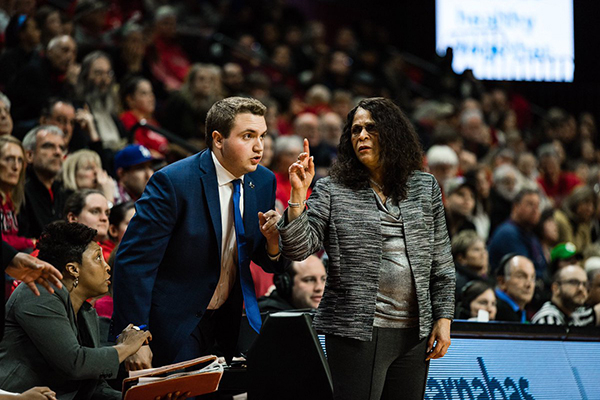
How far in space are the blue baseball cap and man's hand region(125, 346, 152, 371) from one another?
2.68 m

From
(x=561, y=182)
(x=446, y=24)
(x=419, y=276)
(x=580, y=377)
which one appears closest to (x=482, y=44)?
(x=446, y=24)

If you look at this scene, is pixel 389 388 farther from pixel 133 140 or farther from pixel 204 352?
pixel 133 140

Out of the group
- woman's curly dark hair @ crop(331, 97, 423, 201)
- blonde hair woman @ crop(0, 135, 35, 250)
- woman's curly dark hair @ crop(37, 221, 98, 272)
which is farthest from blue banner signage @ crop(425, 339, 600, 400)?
blonde hair woman @ crop(0, 135, 35, 250)

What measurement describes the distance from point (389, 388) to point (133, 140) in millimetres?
4470

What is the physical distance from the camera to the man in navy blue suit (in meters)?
3.27

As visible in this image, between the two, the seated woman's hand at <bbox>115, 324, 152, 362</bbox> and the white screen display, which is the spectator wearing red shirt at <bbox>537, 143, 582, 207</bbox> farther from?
the seated woman's hand at <bbox>115, 324, 152, 362</bbox>

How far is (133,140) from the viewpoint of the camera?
Answer: 7086 mm

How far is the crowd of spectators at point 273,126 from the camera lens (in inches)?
228

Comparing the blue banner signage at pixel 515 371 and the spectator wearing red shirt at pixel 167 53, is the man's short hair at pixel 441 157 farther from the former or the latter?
the blue banner signage at pixel 515 371

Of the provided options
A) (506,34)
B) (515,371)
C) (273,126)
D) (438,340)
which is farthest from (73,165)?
(506,34)

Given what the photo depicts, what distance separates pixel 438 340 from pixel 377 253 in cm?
41

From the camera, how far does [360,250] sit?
3123mm

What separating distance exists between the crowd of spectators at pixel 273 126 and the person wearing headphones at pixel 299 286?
57 centimetres

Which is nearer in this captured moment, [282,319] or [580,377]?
[282,319]
